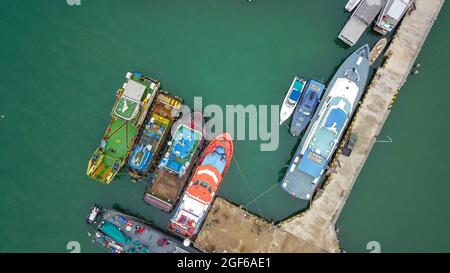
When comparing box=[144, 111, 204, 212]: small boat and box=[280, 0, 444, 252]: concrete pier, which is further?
box=[280, 0, 444, 252]: concrete pier

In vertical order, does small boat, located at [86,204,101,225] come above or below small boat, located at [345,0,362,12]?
below

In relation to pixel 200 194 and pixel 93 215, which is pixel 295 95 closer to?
pixel 200 194

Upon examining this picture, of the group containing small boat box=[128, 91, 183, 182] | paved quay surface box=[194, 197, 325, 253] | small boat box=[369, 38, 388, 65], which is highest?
small boat box=[369, 38, 388, 65]

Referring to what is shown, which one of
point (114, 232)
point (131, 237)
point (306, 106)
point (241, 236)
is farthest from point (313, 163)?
point (114, 232)

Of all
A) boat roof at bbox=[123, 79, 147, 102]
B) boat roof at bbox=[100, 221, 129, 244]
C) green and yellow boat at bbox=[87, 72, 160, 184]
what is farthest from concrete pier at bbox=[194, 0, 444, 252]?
boat roof at bbox=[123, 79, 147, 102]

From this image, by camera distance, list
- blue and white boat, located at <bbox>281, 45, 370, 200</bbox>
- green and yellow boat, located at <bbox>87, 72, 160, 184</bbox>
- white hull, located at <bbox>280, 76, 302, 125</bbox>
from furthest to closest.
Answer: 1. white hull, located at <bbox>280, 76, 302, 125</bbox>
2. green and yellow boat, located at <bbox>87, 72, 160, 184</bbox>
3. blue and white boat, located at <bbox>281, 45, 370, 200</bbox>

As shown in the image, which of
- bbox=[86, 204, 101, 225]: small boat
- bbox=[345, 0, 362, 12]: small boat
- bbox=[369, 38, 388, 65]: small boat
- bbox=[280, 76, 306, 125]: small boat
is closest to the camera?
bbox=[86, 204, 101, 225]: small boat

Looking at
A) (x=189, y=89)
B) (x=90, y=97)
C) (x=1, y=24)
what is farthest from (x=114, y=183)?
(x=1, y=24)

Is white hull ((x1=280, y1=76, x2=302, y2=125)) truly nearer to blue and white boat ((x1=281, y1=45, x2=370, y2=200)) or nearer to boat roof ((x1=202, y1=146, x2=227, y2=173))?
blue and white boat ((x1=281, y1=45, x2=370, y2=200))
